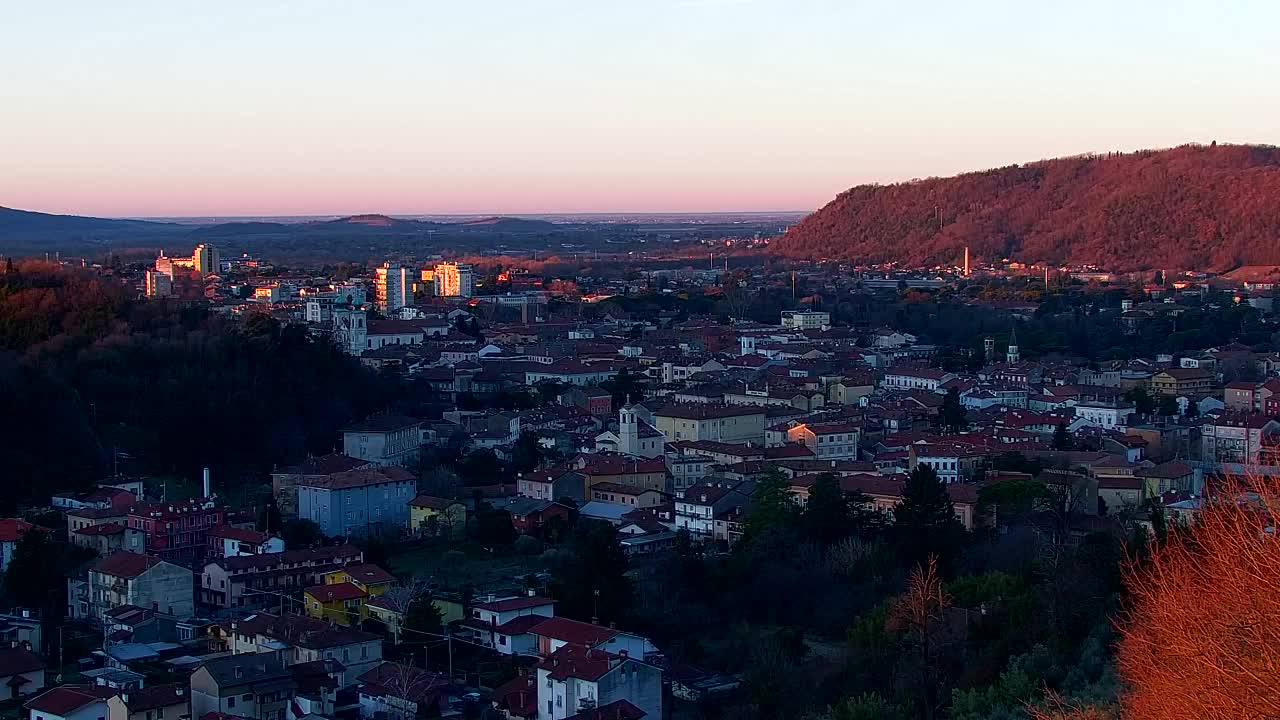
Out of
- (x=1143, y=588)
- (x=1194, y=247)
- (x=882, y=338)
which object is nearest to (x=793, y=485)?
(x=1143, y=588)

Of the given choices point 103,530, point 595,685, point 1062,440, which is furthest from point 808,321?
point 595,685

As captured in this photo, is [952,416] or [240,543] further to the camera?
[952,416]

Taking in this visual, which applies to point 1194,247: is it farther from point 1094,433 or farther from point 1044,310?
point 1094,433

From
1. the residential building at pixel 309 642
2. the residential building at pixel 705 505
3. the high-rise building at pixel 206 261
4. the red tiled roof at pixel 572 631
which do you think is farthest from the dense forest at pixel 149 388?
the high-rise building at pixel 206 261

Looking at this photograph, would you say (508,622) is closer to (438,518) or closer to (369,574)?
(369,574)

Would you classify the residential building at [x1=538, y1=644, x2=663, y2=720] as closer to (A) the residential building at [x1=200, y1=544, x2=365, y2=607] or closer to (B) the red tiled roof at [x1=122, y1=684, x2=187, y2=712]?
(B) the red tiled roof at [x1=122, y1=684, x2=187, y2=712]

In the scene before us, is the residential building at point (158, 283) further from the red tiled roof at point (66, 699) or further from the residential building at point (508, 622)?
the red tiled roof at point (66, 699)
